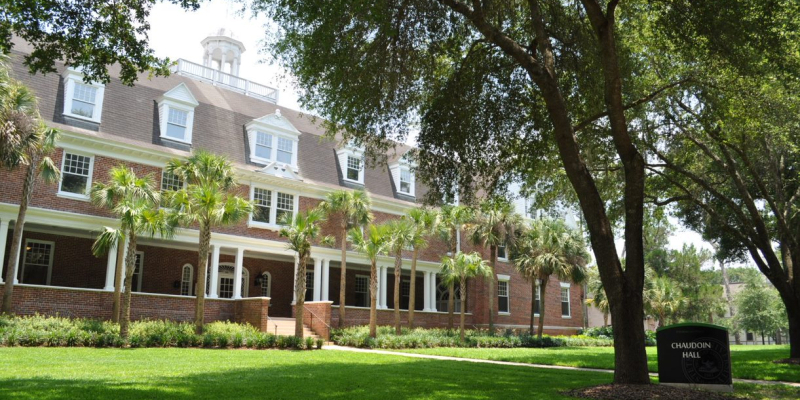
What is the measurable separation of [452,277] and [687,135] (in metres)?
13.0

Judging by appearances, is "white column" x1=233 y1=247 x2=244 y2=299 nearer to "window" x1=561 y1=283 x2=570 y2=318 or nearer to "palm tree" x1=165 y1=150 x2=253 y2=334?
"palm tree" x1=165 y1=150 x2=253 y2=334

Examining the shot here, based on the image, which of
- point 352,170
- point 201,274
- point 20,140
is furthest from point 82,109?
point 352,170

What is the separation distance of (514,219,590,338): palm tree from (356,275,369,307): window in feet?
27.9

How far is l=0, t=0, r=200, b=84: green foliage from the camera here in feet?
29.7

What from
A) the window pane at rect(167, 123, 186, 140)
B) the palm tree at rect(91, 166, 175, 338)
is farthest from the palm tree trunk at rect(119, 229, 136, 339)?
the window pane at rect(167, 123, 186, 140)

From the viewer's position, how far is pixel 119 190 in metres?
21.1

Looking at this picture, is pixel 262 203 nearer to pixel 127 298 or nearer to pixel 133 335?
pixel 127 298

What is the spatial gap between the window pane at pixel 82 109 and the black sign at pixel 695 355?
73.7 ft

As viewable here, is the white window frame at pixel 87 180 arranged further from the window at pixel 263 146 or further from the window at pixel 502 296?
the window at pixel 502 296

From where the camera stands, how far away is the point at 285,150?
1175 inches

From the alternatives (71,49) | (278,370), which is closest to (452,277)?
(278,370)

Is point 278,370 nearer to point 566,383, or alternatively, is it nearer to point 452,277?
point 566,383

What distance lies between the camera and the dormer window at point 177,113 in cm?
2622

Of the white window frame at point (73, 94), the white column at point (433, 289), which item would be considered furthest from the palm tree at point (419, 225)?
the white window frame at point (73, 94)
